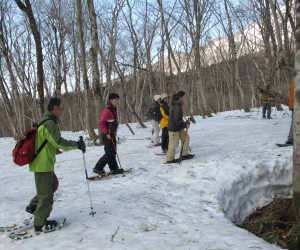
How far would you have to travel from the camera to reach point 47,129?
4430mm

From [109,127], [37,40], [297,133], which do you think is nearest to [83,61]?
[37,40]

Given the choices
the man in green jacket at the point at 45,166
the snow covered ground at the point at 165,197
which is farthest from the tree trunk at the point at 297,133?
the man in green jacket at the point at 45,166

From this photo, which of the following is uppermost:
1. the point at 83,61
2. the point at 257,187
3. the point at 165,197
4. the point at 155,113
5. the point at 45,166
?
the point at 83,61

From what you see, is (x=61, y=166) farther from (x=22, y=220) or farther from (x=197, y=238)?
(x=197, y=238)

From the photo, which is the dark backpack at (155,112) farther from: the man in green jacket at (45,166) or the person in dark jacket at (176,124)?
the man in green jacket at (45,166)

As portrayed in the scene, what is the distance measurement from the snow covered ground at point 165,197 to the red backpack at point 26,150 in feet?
3.59

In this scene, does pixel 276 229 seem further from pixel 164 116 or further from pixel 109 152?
pixel 164 116

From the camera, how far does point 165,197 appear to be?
5.97 m

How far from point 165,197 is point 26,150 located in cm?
280

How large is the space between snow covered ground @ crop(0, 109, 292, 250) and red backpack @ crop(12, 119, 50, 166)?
3.59 ft

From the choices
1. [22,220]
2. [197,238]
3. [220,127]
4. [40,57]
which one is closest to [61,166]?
[40,57]

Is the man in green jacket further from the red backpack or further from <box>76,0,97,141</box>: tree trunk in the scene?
<box>76,0,97,141</box>: tree trunk

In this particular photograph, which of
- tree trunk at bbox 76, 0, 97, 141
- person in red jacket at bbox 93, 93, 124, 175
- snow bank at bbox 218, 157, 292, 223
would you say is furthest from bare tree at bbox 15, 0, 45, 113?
snow bank at bbox 218, 157, 292, 223

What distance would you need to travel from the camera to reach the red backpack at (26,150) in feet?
14.2
